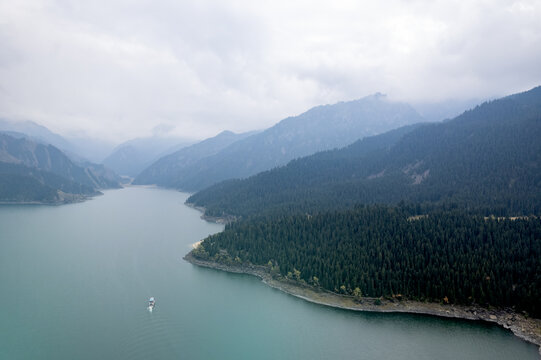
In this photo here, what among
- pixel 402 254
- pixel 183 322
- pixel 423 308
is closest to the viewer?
pixel 183 322

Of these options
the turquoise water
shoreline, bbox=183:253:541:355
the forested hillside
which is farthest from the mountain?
the turquoise water

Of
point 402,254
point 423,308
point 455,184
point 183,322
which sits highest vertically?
point 455,184

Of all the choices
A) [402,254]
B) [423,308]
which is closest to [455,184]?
[402,254]

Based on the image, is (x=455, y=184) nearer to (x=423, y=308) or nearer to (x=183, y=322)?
(x=423, y=308)

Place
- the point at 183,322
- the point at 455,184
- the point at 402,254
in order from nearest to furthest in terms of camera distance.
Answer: the point at 183,322, the point at 402,254, the point at 455,184

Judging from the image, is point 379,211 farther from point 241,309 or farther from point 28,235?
point 28,235

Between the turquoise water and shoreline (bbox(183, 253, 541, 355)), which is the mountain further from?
the turquoise water

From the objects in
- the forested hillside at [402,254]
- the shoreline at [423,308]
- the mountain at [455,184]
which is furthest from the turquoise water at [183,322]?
the mountain at [455,184]
